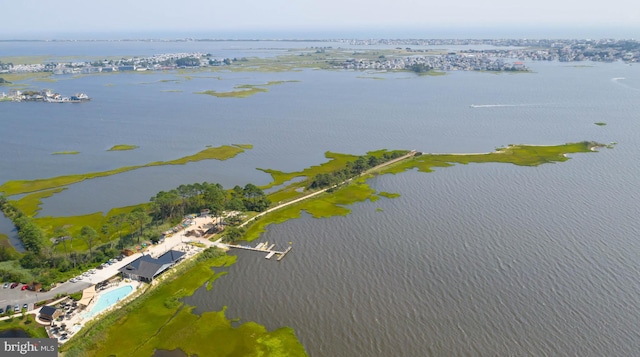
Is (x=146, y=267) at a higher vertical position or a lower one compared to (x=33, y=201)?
lower

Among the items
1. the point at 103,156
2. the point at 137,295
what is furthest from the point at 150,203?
the point at 103,156

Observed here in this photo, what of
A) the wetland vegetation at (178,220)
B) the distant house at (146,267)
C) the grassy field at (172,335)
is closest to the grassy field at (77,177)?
the wetland vegetation at (178,220)

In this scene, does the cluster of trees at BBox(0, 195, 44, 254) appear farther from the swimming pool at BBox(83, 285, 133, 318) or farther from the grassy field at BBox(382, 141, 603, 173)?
the grassy field at BBox(382, 141, 603, 173)

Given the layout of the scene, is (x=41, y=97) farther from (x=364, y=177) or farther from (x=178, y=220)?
(x=364, y=177)

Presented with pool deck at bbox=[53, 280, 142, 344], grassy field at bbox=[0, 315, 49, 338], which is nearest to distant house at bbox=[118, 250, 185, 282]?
pool deck at bbox=[53, 280, 142, 344]

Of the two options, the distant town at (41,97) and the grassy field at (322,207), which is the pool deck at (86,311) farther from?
the distant town at (41,97)

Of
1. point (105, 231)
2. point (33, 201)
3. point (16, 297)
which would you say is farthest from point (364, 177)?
point (33, 201)

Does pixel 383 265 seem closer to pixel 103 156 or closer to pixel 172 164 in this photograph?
pixel 172 164
